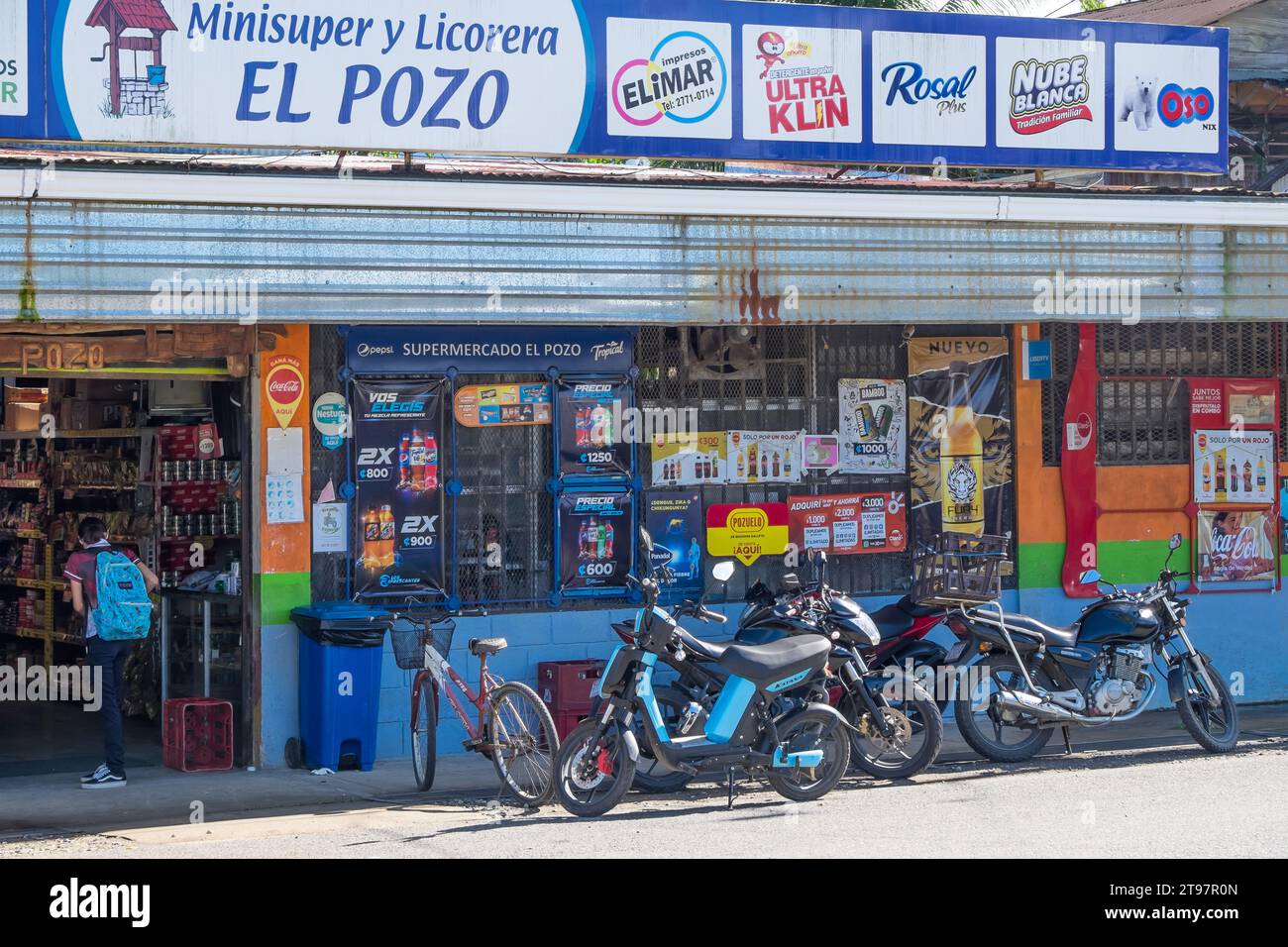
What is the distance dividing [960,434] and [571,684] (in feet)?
12.8

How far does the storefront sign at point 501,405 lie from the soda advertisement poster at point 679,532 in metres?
1.09

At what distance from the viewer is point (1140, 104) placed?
12.3 metres

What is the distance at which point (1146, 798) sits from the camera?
9.55m

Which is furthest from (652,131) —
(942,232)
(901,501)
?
(901,501)

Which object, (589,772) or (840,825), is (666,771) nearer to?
(589,772)

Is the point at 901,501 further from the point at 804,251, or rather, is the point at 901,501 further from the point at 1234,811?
the point at 1234,811

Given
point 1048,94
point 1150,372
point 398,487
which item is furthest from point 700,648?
point 1150,372

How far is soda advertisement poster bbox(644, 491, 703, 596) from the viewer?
12281 millimetres

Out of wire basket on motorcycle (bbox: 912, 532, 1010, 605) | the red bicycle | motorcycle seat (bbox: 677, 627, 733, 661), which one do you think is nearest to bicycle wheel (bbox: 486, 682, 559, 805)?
the red bicycle

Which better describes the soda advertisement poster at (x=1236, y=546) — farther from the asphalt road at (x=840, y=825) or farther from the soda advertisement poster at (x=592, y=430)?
the soda advertisement poster at (x=592, y=430)

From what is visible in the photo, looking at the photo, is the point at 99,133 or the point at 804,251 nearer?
the point at 99,133

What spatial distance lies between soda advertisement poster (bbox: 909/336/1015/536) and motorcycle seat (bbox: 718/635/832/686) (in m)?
3.40

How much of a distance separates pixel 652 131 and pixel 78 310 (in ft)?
12.9

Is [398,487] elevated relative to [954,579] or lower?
elevated
